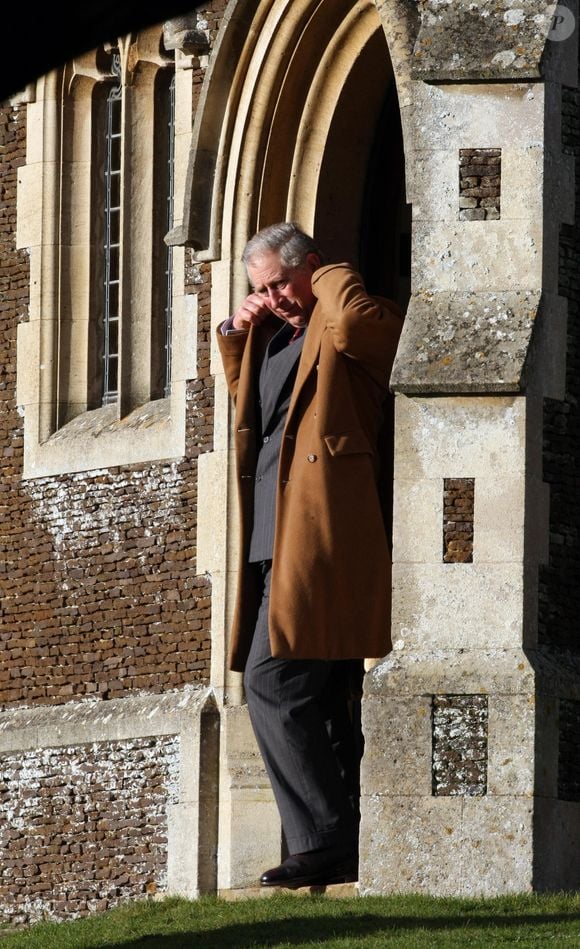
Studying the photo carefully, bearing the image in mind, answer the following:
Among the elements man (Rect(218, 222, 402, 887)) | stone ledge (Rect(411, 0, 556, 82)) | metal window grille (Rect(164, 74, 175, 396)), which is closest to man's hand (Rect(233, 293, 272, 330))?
man (Rect(218, 222, 402, 887))

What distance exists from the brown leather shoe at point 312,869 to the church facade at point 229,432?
12 centimetres

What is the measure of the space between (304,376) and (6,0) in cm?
491

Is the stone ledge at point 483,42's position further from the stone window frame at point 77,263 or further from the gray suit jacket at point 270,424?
the stone window frame at point 77,263

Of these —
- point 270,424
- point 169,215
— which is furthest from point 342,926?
point 169,215

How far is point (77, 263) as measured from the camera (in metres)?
10.6

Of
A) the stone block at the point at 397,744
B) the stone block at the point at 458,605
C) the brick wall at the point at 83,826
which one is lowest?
the brick wall at the point at 83,826

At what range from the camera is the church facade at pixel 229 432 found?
6.60 meters

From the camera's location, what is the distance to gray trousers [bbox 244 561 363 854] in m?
6.37

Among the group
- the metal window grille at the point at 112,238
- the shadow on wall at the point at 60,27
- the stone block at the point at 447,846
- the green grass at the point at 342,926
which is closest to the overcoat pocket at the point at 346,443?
the stone block at the point at 447,846

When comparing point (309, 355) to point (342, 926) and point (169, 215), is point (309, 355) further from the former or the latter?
point (169, 215)

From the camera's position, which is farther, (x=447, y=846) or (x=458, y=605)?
(x=458, y=605)

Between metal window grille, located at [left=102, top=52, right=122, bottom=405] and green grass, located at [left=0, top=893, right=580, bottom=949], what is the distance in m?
4.39

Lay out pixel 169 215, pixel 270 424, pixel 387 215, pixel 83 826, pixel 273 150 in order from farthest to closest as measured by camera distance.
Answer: pixel 169 215, pixel 83 826, pixel 387 215, pixel 273 150, pixel 270 424

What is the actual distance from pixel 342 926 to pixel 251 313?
8.44 feet
